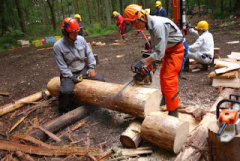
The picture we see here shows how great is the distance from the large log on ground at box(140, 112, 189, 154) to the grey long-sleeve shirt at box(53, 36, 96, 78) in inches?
81.8

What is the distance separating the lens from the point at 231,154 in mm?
2127

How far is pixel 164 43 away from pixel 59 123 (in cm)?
234

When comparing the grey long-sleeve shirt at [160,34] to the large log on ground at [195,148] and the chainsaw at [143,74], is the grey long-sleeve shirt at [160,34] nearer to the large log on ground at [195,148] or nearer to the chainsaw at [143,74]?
the chainsaw at [143,74]

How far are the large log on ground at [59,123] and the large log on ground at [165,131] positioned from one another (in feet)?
5.11

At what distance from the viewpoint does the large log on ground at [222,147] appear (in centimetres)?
204

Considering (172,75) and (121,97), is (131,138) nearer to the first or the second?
(121,97)

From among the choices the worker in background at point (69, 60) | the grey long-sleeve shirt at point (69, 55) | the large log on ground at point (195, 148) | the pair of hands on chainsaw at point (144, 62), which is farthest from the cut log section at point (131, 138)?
the grey long-sleeve shirt at point (69, 55)

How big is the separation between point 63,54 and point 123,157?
2.41m

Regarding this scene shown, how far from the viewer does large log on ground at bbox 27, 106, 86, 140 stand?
10.9ft

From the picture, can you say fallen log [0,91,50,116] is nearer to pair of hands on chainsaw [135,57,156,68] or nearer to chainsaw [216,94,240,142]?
pair of hands on chainsaw [135,57,156,68]

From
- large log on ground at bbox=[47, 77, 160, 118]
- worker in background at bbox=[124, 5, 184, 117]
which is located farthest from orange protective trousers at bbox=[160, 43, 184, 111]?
large log on ground at bbox=[47, 77, 160, 118]

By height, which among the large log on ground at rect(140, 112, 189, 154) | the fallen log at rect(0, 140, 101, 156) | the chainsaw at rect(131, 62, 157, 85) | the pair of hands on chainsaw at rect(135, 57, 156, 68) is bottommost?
the fallen log at rect(0, 140, 101, 156)

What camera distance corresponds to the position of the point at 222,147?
7.10ft

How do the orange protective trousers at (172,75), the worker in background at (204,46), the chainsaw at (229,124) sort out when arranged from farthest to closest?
1. the worker in background at (204,46)
2. the orange protective trousers at (172,75)
3. the chainsaw at (229,124)
